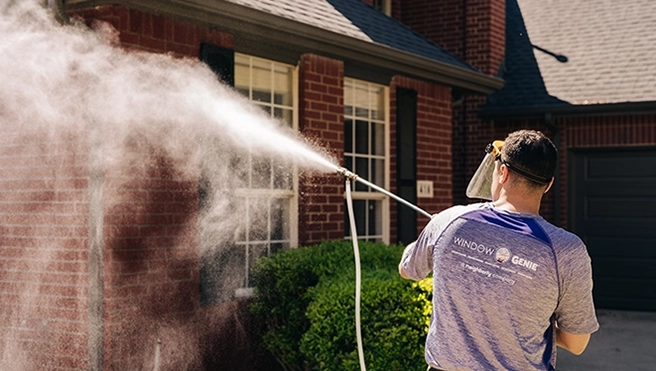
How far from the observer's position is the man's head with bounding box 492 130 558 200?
3232mm

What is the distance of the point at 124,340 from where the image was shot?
635 cm

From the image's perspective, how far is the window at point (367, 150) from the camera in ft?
30.6

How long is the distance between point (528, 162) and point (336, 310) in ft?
11.5

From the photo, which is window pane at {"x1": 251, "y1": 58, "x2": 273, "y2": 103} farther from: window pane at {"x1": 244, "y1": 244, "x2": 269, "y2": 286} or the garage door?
the garage door

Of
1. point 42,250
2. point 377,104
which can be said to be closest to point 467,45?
point 377,104

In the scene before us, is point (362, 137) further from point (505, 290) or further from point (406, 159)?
point (505, 290)

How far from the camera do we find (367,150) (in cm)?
962

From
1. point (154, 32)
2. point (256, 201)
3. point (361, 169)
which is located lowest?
point (256, 201)

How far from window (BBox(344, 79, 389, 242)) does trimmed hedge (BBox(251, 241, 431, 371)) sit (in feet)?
5.70

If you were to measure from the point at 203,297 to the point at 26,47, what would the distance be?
2.39 m

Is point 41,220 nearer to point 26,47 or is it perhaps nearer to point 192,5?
point 26,47

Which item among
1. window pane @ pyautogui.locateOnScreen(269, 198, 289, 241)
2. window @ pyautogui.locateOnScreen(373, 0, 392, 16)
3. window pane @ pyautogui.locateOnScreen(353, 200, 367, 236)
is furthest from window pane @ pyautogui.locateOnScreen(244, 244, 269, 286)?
window @ pyautogui.locateOnScreen(373, 0, 392, 16)

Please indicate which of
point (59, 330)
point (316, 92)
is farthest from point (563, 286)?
point (316, 92)

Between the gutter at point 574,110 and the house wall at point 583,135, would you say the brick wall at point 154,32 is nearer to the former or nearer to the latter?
the gutter at point 574,110
